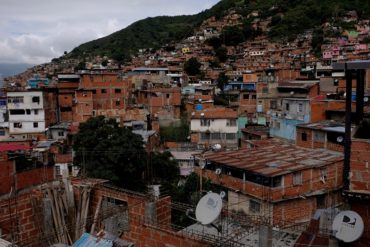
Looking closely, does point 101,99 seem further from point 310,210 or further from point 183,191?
point 310,210

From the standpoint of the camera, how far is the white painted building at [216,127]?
84.2ft

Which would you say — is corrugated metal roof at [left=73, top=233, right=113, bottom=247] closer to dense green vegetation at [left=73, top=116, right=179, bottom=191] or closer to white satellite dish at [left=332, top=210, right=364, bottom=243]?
white satellite dish at [left=332, top=210, right=364, bottom=243]

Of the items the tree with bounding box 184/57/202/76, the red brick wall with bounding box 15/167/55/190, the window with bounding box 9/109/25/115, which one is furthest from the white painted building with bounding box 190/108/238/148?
the tree with bounding box 184/57/202/76

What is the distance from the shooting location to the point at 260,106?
28781mm

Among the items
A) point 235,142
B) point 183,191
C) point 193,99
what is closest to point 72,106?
point 193,99

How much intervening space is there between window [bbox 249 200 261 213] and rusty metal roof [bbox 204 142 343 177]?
3.96ft

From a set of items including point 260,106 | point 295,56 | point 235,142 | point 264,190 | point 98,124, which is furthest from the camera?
point 295,56

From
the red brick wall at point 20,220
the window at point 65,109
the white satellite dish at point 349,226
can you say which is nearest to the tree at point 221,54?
the window at point 65,109

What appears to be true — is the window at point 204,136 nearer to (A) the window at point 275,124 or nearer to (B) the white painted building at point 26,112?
(A) the window at point 275,124

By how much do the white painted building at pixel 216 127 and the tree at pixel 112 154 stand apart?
6752 mm

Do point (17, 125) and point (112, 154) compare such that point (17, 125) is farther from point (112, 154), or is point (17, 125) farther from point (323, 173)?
Result: point (323, 173)

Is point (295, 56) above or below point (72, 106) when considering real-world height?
above

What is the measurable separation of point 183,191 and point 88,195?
878 centimetres

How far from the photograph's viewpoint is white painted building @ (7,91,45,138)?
27.2 metres
